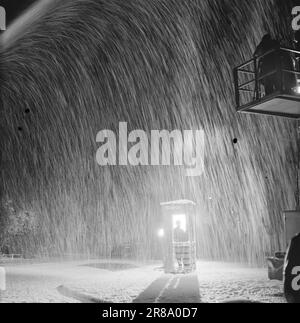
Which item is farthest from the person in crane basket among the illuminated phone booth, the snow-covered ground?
the illuminated phone booth

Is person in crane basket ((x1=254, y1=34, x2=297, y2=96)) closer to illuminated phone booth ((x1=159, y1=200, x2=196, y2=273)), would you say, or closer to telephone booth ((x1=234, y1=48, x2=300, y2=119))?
telephone booth ((x1=234, y1=48, x2=300, y2=119))

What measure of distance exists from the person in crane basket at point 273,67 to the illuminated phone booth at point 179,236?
5125mm

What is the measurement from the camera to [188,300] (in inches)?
269

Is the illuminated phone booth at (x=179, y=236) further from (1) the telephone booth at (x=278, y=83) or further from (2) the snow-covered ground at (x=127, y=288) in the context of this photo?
(1) the telephone booth at (x=278, y=83)

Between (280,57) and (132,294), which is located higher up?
(280,57)

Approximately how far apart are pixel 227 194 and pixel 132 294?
624 inches

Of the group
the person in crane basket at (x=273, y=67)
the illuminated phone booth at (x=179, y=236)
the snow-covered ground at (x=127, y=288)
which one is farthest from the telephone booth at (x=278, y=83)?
the illuminated phone booth at (x=179, y=236)

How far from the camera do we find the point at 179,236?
432 inches

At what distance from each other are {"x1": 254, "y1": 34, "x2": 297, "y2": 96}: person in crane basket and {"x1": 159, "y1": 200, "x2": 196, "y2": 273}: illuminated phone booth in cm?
512

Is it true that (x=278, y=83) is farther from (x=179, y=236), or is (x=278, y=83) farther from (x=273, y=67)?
(x=179, y=236)

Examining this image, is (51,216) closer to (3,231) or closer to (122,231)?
(3,231)
